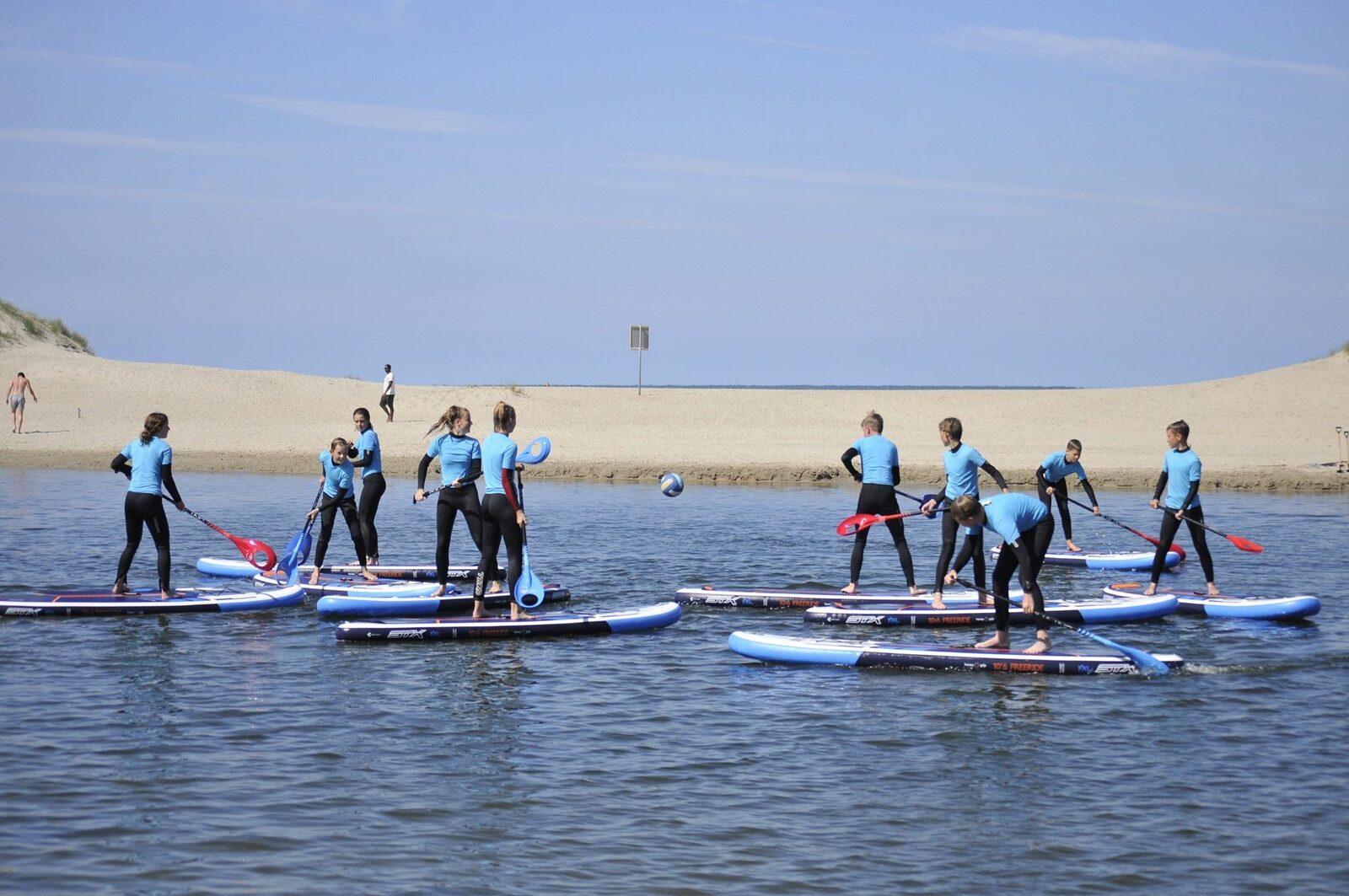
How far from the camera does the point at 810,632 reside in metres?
13.7

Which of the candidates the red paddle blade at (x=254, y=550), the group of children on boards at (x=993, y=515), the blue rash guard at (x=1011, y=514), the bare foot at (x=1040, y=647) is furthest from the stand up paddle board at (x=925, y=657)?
the red paddle blade at (x=254, y=550)

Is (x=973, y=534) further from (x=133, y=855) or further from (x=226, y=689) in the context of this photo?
(x=133, y=855)

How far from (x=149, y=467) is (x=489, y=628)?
383 cm

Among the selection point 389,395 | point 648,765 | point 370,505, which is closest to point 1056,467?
point 370,505

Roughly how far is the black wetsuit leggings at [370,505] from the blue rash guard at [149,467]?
2278mm

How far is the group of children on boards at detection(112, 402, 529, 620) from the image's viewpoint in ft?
42.0

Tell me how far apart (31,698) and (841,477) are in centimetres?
2247

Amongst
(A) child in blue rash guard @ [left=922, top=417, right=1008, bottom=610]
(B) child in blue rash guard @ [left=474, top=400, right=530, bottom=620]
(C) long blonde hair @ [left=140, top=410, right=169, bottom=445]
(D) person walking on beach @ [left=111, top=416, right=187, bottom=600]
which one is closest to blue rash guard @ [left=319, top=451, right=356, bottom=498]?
(D) person walking on beach @ [left=111, top=416, right=187, bottom=600]

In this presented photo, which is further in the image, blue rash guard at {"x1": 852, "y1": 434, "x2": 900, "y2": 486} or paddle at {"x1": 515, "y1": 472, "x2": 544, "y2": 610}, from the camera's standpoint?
blue rash guard at {"x1": 852, "y1": 434, "x2": 900, "y2": 486}

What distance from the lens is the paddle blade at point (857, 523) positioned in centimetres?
1414

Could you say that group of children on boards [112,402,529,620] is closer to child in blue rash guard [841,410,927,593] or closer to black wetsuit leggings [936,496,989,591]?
child in blue rash guard [841,410,927,593]

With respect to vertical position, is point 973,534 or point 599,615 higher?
point 973,534

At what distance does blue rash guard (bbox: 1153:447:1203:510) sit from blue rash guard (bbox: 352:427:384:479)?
27.4 ft

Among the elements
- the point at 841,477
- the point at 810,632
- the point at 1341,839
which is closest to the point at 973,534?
the point at 810,632
